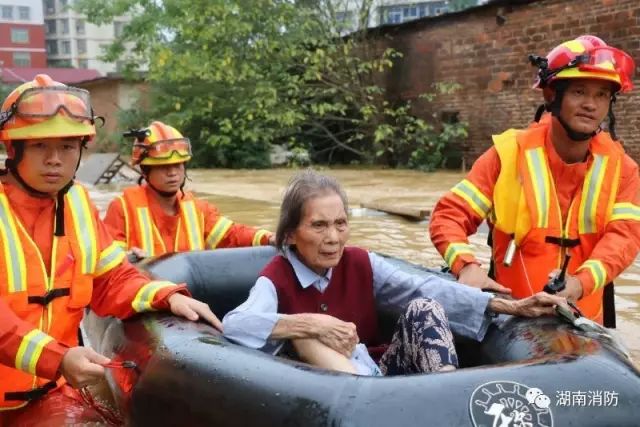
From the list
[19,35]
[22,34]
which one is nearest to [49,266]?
[19,35]

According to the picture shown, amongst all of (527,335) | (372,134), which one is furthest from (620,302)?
(372,134)

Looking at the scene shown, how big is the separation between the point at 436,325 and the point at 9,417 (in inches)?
53.8

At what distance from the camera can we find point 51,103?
241cm

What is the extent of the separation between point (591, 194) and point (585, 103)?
34cm

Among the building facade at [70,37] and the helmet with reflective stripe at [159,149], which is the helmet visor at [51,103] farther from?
the building facade at [70,37]

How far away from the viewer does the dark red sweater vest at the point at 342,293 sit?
2.57m

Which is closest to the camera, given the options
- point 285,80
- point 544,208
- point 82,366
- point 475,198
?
point 82,366

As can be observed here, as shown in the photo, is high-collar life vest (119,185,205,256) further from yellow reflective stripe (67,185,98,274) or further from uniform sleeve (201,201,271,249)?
yellow reflective stripe (67,185,98,274)

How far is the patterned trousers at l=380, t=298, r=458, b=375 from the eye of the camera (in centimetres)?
234

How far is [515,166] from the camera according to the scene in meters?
3.04

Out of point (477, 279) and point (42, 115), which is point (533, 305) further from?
point (42, 115)

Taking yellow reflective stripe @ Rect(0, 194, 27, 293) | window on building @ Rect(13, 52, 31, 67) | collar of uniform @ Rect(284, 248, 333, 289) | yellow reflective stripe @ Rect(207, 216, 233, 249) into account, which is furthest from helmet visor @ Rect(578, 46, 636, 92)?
window on building @ Rect(13, 52, 31, 67)

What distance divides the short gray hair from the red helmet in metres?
0.93

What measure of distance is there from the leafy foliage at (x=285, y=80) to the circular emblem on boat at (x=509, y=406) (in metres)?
13.1
